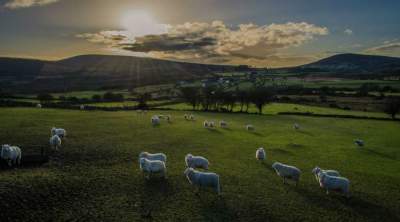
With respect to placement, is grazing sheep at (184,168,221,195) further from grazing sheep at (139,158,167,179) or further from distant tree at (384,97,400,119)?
distant tree at (384,97,400,119)

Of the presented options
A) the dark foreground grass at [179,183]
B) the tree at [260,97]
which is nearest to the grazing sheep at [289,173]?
the dark foreground grass at [179,183]

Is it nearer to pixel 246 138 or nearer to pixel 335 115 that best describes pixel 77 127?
pixel 246 138

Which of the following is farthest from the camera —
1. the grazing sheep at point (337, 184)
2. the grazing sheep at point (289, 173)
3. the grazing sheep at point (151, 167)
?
the grazing sheep at point (289, 173)

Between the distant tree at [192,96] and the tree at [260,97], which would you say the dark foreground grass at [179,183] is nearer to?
the tree at [260,97]

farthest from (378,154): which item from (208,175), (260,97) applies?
(260,97)

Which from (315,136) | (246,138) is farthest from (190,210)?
(315,136)

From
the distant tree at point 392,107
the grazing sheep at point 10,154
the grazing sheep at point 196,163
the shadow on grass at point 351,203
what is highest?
the distant tree at point 392,107

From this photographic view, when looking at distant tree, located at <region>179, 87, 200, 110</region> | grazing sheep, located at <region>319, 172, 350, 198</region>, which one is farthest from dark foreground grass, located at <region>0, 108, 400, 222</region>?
distant tree, located at <region>179, 87, 200, 110</region>

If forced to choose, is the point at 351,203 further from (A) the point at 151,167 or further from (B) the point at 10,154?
(B) the point at 10,154
